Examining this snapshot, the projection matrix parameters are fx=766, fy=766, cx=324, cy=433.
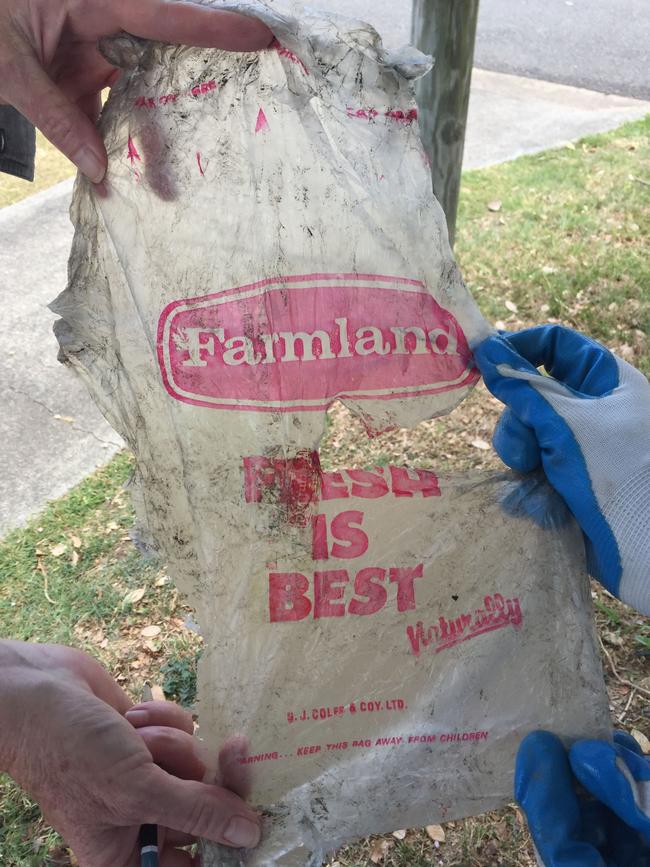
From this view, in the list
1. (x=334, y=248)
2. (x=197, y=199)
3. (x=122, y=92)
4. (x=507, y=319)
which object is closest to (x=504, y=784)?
(x=334, y=248)

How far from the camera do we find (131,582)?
227 cm

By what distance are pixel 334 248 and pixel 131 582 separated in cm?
149

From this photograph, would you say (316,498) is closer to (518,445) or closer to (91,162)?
(518,445)

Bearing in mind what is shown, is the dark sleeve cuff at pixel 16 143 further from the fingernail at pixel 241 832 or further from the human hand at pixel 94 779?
the fingernail at pixel 241 832

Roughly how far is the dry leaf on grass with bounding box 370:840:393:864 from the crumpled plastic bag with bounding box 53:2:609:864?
2.19 feet

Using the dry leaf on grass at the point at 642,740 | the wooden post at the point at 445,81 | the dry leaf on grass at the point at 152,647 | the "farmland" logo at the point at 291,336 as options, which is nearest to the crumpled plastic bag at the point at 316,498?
the "farmland" logo at the point at 291,336

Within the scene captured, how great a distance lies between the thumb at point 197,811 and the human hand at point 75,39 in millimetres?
883

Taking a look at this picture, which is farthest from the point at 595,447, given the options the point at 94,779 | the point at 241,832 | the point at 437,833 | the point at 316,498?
the point at 437,833

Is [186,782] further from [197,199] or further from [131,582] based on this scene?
[131,582]

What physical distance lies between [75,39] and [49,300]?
7.78 feet

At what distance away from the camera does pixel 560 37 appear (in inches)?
240

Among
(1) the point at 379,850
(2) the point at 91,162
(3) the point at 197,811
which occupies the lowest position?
(1) the point at 379,850

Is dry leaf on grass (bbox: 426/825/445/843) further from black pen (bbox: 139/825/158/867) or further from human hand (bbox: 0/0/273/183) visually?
human hand (bbox: 0/0/273/183)

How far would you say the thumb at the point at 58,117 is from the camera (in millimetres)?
1106
